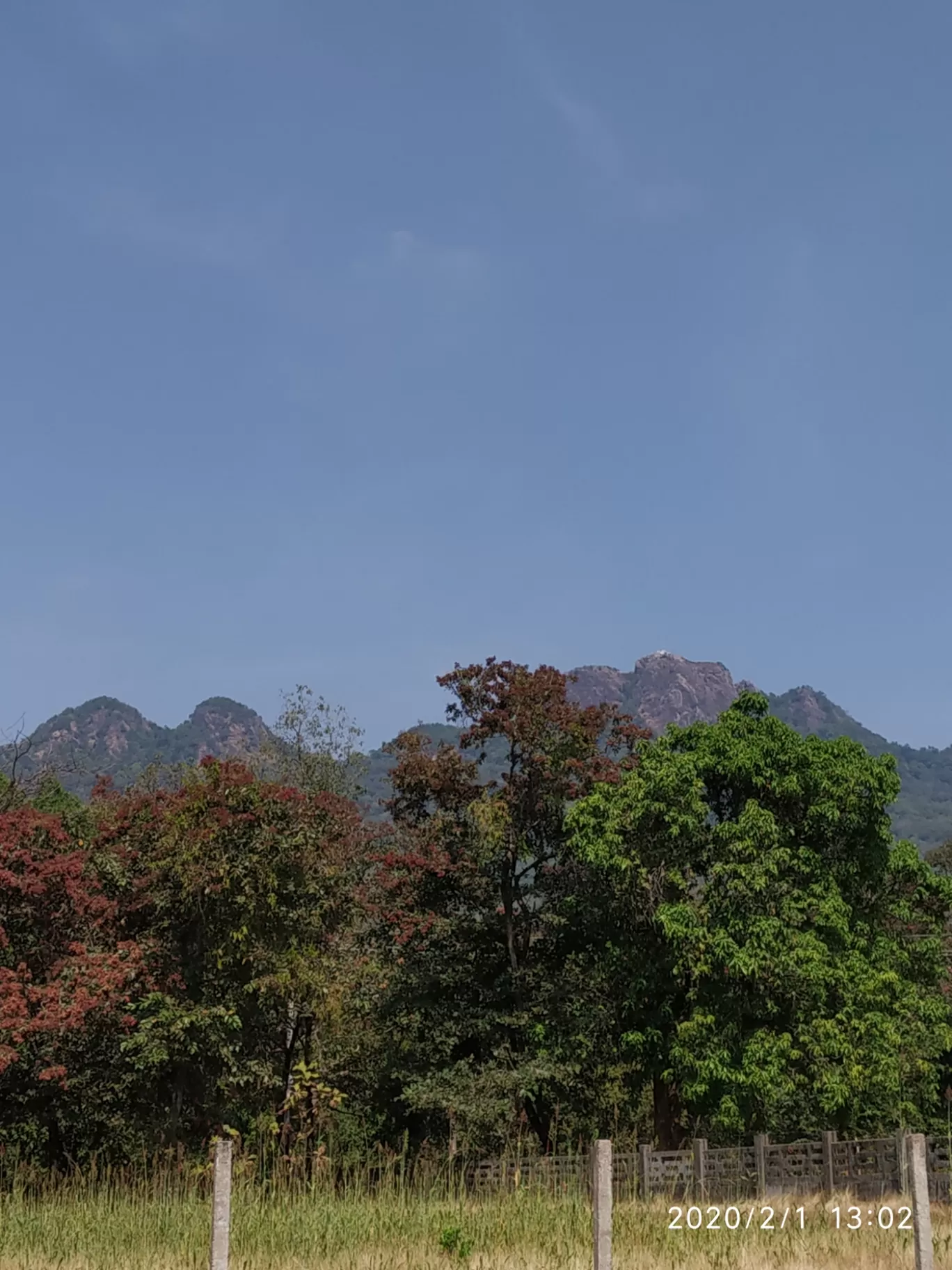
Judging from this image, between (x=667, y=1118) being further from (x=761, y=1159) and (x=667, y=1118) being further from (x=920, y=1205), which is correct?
(x=920, y=1205)

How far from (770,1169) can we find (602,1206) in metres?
14.0

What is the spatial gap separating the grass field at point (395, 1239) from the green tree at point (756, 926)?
1016cm

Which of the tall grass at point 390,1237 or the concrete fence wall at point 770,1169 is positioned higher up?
the tall grass at point 390,1237

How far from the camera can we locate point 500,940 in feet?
102

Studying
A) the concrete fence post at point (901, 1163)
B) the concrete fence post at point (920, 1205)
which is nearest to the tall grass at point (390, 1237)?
the concrete fence post at point (920, 1205)

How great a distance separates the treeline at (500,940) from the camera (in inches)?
1016

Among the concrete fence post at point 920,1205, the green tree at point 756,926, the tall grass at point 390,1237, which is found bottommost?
the tall grass at point 390,1237

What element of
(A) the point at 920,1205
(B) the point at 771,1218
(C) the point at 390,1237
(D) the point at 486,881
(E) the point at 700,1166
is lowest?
(E) the point at 700,1166

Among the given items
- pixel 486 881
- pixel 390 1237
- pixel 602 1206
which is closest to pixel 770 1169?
pixel 486 881

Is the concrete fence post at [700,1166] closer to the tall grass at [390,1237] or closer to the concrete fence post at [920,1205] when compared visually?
the tall grass at [390,1237]

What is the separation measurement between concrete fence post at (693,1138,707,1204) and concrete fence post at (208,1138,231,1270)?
44.4 feet

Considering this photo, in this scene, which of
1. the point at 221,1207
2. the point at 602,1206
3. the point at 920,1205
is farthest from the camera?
the point at 920,1205

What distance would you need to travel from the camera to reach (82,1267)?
11.9 meters

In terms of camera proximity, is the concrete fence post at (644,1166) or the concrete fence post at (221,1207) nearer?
the concrete fence post at (221,1207)
